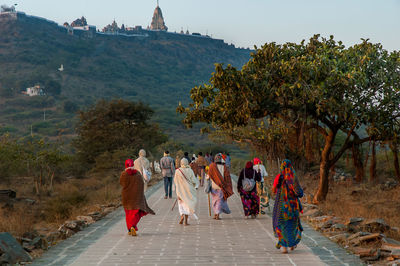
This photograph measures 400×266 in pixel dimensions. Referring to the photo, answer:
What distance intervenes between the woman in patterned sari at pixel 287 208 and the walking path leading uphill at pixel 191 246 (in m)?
0.30

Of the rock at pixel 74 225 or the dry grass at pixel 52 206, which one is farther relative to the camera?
the dry grass at pixel 52 206

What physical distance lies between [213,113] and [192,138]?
3489 inches

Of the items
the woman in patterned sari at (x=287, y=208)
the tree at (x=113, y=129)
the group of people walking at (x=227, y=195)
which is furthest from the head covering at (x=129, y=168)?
the tree at (x=113, y=129)

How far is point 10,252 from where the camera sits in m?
8.48

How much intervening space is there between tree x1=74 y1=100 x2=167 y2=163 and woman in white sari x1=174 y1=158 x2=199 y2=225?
2875cm

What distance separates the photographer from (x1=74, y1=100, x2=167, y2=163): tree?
142 feet

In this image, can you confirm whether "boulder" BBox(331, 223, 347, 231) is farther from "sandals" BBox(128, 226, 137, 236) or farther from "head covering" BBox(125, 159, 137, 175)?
"head covering" BBox(125, 159, 137, 175)

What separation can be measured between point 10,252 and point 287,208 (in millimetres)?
4688

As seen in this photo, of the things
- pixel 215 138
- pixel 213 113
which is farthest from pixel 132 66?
pixel 213 113

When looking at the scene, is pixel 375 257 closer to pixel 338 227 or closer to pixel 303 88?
pixel 338 227

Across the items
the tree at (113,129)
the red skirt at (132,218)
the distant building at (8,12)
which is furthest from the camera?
the distant building at (8,12)

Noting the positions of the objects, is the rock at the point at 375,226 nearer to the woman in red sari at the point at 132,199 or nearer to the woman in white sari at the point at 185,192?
the woman in white sari at the point at 185,192

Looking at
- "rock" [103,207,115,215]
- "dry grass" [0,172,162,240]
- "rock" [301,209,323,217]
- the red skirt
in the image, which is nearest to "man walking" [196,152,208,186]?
"dry grass" [0,172,162,240]

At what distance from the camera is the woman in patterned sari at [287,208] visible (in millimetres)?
9398
